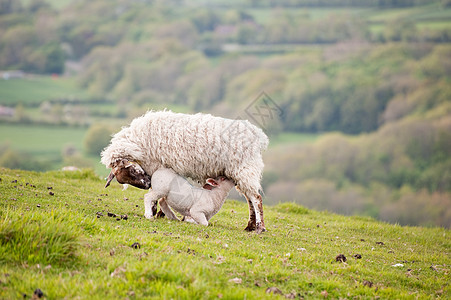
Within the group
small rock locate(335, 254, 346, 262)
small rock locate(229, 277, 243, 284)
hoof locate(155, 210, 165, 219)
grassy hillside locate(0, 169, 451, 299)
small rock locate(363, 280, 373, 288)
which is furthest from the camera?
hoof locate(155, 210, 165, 219)

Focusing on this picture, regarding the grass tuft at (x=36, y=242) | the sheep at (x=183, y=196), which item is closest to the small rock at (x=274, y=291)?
the grass tuft at (x=36, y=242)

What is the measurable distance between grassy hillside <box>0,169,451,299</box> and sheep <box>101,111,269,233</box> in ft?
3.16

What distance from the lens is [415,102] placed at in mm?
104000

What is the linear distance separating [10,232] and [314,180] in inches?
3359

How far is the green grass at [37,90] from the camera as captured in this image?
10406 centimetres

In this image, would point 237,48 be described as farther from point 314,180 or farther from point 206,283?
point 206,283

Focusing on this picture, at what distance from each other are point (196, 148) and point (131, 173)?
1451mm

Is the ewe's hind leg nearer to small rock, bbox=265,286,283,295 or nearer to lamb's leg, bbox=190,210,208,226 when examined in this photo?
lamb's leg, bbox=190,210,208,226

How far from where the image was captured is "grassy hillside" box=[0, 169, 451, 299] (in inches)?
240

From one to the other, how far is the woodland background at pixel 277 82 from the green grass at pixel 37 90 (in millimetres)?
410

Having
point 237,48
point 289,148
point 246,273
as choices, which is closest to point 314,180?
point 289,148

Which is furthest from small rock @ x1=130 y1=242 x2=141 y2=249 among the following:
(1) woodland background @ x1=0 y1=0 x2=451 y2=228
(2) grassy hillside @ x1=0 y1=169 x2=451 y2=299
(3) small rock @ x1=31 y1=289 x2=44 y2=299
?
(1) woodland background @ x1=0 y1=0 x2=451 y2=228

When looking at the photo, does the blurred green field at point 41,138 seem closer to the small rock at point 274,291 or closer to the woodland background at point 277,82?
the woodland background at point 277,82

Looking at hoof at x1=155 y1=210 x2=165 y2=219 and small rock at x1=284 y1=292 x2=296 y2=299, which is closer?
small rock at x1=284 y1=292 x2=296 y2=299
